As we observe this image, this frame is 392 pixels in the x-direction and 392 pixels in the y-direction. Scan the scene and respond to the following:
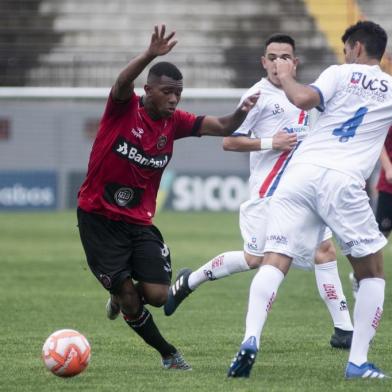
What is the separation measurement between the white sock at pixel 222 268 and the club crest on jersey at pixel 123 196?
2007 mm

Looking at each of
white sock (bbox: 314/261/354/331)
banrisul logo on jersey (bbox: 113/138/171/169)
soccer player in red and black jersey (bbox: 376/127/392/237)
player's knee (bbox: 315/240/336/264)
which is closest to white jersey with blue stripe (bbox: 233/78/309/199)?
player's knee (bbox: 315/240/336/264)

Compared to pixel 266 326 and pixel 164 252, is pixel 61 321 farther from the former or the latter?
pixel 164 252

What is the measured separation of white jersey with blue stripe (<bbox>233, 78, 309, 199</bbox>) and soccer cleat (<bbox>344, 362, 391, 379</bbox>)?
2485mm

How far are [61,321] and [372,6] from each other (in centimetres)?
1864

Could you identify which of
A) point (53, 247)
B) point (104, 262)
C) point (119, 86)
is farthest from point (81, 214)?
point (53, 247)

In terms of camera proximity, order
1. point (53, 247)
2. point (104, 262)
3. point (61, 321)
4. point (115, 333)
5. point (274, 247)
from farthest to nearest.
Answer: point (53, 247)
point (61, 321)
point (115, 333)
point (104, 262)
point (274, 247)

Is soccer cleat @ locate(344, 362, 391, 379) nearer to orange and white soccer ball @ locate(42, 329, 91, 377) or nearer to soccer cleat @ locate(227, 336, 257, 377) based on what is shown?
soccer cleat @ locate(227, 336, 257, 377)

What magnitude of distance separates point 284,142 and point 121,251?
6.05 feet

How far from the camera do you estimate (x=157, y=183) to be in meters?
6.98

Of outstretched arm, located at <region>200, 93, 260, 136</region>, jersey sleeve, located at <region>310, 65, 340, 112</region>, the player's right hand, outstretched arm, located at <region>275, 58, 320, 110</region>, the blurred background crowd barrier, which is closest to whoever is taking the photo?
outstretched arm, located at <region>275, 58, 320, 110</region>

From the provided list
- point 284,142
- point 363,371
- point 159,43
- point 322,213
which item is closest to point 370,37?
point 322,213

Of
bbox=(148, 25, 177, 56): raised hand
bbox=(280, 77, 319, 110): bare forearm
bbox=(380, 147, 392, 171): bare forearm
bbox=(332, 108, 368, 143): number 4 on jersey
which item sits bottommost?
bbox=(380, 147, 392, 171): bare forearm

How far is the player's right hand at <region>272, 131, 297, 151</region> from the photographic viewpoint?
797 cm

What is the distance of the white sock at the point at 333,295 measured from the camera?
7.82 m
